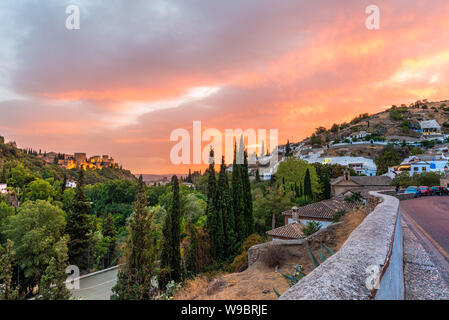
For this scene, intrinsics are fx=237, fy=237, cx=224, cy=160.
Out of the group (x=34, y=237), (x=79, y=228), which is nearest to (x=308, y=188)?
(x=79, y=228)

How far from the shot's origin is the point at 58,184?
61969 mm

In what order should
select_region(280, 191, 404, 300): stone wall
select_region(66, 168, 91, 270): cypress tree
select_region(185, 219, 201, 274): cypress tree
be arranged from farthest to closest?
select_region(66, 168, 91, 270): cypress tree → select_region(185, 219, 201, 274): cypress tree → select_region(280, 191, 404, 300): stone wall

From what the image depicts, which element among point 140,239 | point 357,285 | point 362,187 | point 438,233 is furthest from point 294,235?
point 362,187

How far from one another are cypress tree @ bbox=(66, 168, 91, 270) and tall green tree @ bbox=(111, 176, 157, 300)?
12405 mm

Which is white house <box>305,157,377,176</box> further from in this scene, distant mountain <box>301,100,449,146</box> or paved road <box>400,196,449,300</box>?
paved road <box>400,196,449,300</box>

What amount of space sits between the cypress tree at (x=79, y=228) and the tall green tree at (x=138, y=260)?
40.7 ft

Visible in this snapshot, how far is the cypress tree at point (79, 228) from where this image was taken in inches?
984

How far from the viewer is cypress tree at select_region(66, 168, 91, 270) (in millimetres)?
24984

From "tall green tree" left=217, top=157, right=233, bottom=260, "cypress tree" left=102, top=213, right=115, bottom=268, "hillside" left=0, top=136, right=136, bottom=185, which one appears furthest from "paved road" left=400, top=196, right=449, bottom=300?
"hillside" left=0, top=136, right=136, bottom=185

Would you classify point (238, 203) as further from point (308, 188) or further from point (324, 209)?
point (308, 188)

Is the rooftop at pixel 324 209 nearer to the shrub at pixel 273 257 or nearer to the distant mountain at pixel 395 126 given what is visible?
the shrub at pixel 273 257

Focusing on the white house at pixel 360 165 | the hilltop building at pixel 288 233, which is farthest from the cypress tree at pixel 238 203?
the white house at pixel 360 165
